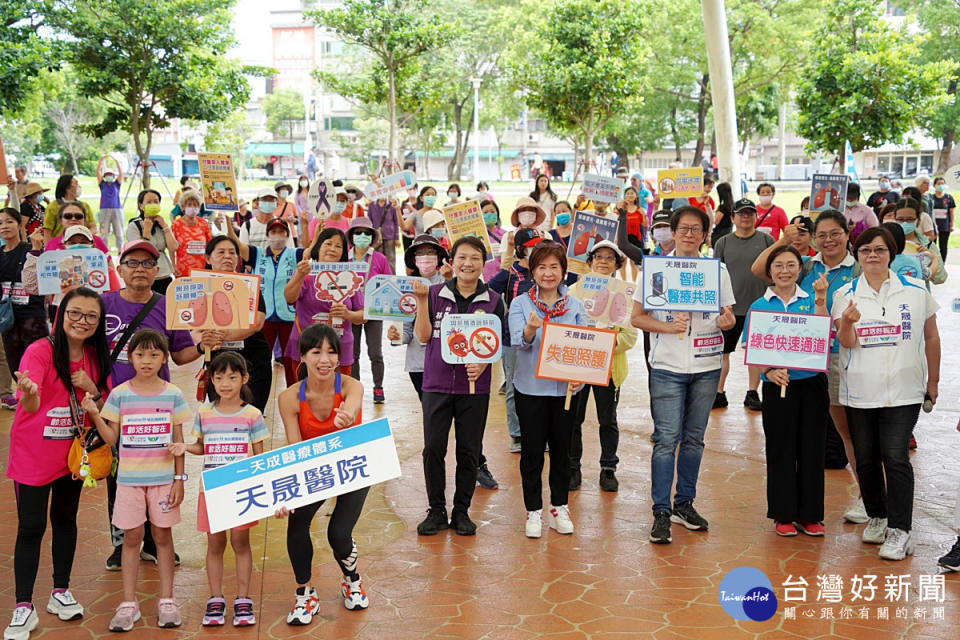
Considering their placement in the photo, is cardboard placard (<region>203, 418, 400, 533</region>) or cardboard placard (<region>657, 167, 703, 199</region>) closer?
cardboard placard (<region>203, 418, 400, 533</region>)

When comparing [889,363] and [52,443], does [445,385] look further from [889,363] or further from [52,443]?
[889,363]

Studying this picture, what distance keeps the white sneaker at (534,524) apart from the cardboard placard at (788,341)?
1590 mm

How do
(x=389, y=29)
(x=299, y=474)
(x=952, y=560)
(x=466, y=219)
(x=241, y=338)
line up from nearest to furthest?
(x=299, y=474) < (x=952, y=560) < (x=241, y=338) < (x=466, y=219) < (x=389, y=29)

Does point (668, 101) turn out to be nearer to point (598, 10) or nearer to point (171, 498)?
point (598, 10)

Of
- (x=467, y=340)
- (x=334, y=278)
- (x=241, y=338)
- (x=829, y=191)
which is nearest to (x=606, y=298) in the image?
(x=467, y=340)

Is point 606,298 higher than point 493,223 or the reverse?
the reverse

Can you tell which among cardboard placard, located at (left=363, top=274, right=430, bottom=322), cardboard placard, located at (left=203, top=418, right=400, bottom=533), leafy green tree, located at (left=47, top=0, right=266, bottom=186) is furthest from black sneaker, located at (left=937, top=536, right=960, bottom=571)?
leafy green tree, located at (left=47, top=0, right=266, bottom=186)

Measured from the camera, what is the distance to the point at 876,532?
19.4 ft

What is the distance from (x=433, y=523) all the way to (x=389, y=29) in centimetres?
2069

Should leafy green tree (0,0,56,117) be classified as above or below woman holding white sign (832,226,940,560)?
above

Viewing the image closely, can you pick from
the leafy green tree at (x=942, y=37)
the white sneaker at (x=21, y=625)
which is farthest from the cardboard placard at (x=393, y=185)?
the leafy green tree at (x=942, y=37)

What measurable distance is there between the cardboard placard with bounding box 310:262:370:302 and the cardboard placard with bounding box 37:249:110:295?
1605 mm

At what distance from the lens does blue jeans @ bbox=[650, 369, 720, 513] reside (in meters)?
5.97

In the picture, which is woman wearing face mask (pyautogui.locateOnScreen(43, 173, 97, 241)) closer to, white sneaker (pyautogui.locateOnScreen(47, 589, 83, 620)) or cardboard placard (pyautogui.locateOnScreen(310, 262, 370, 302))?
cardboard placard (pyautogui.locateOnScreen(310, 262, 370, 302))
